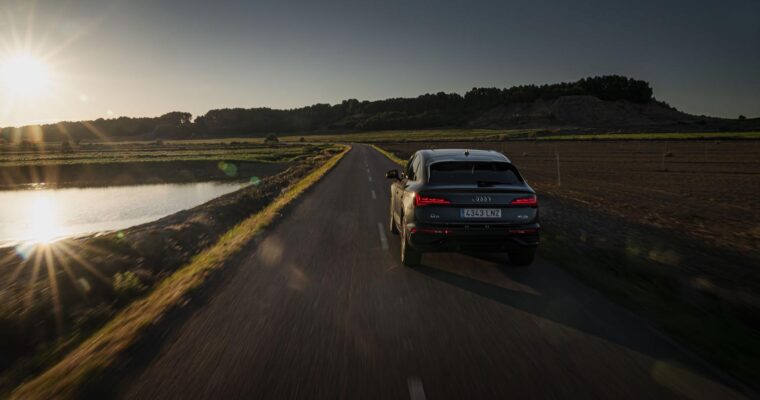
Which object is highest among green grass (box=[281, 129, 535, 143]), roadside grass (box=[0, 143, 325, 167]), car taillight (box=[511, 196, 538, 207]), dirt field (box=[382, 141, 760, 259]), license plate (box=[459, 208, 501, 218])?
green grass (box=[281, 129, 535, 143])

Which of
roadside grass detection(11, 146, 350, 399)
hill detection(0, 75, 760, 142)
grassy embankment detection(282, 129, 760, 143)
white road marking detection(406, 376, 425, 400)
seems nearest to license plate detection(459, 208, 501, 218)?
white road marking detection(406, 376, 425, 400)

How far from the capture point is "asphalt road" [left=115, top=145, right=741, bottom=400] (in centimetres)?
317

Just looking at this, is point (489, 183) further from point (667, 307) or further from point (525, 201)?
point (667, 307)

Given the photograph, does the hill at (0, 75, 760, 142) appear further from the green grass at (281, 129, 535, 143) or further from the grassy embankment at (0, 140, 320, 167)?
the grassy embankment at (0, 140, 320, 167)

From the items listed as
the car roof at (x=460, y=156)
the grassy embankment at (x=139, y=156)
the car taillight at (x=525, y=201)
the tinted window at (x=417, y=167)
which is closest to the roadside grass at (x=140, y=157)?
the grassy embankment at (x=139, y=156)

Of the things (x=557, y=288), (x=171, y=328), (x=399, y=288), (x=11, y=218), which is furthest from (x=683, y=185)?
(x=11, y=218)

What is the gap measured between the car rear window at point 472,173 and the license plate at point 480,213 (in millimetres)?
485

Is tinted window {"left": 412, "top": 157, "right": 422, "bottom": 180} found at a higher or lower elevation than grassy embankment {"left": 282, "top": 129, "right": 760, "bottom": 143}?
lower

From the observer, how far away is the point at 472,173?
6316mm

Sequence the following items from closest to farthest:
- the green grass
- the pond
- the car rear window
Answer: the car rear window, the pond, the green grass

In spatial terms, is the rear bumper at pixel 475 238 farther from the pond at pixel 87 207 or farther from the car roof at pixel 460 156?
the pond at pixel 87 207

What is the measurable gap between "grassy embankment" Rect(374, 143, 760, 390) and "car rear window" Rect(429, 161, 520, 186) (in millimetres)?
1710

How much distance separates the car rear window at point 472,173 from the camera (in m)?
6.15

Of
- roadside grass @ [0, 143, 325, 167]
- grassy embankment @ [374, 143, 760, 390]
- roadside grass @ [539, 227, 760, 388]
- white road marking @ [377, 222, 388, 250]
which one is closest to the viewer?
roadside grass @ [539, 227, 760, 388]
